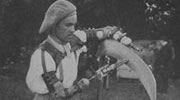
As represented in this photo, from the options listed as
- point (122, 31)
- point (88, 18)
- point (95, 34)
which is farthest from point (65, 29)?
point (88, 18)

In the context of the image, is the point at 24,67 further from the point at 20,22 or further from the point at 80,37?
the point at 80,37

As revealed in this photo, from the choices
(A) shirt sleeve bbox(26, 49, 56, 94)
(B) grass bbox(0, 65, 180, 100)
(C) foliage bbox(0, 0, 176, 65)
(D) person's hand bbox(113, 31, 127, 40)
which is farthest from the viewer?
(C) foliage bbox(0, 0, 176, 65)

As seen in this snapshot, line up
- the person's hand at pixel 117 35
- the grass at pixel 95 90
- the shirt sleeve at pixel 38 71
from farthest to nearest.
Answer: the grass at pixel 95 90, the person's hand at pixel 117 35, the shirt sleeve at pixel 38 71

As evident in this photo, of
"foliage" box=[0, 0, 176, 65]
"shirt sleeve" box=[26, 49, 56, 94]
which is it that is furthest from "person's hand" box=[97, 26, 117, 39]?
"foliage" box=[0, 0, 176, 65]

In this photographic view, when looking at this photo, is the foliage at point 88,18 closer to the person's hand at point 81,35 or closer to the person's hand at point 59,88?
the person's hand at point 81,35

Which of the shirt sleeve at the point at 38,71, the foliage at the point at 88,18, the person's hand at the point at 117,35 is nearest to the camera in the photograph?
the shirt sleeve at the point at 38,71

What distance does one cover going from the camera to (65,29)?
8.36ft

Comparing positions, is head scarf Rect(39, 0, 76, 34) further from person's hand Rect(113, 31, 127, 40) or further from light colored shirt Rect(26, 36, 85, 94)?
person's hand Rect(113, 31, 127, 40)

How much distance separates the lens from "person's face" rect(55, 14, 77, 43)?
2.53m

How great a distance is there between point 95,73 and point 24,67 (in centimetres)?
334

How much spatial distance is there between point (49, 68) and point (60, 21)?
0.97 feet

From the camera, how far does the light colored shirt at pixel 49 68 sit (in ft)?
8.06

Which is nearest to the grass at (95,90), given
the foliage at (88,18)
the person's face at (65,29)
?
the foliage at (88,18)

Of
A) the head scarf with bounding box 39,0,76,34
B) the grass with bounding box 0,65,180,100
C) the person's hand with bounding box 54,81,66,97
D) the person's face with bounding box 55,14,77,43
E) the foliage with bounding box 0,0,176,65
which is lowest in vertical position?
the grass with bounding box 0,65,180,100
